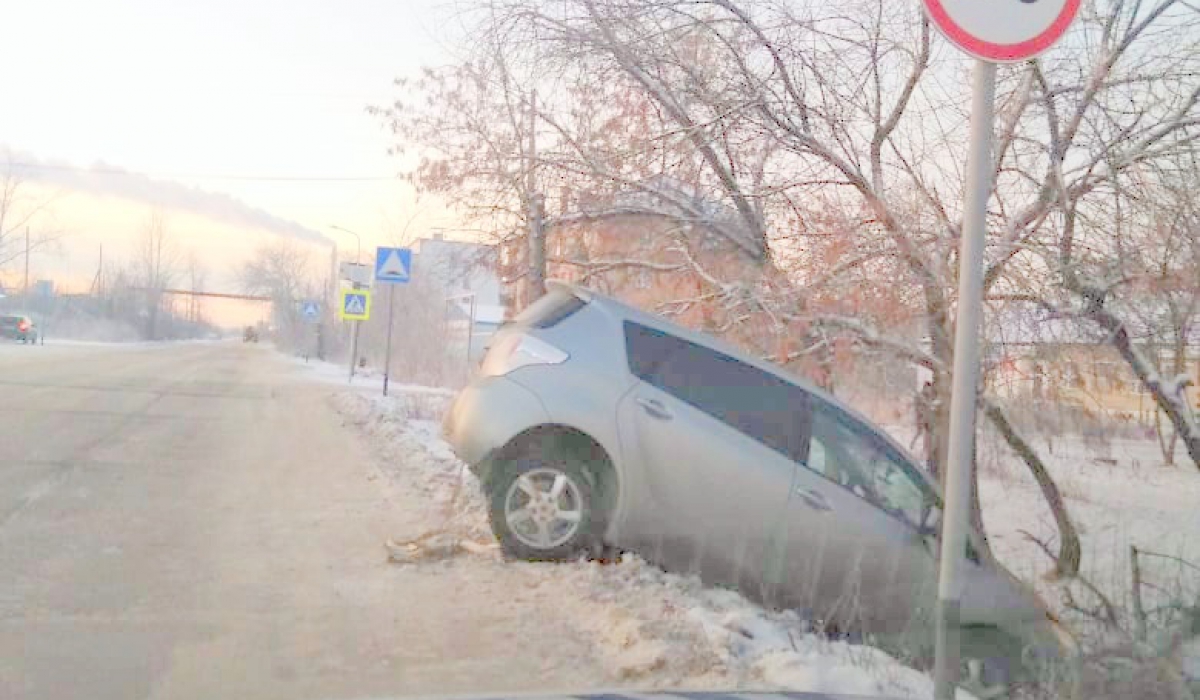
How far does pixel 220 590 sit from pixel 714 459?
10.0ft

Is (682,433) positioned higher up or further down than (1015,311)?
further down

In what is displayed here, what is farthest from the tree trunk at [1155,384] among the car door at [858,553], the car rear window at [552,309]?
the car rear window at [552,309]

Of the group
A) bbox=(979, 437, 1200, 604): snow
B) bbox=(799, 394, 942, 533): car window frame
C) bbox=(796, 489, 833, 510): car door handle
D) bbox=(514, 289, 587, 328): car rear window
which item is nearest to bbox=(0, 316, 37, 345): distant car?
bbox=(979, 437, 1200, 604): snow

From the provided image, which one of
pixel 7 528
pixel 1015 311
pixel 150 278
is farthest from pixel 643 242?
pixel 150 278

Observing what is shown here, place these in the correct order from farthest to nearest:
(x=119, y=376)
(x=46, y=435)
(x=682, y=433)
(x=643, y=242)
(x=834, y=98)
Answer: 1. (x=119, y=376)
2. (x=46, y=435)
3. (x=643, y=242)
4. (x=834, y=98)
5. (x=682, y=433)

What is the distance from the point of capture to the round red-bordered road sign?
400 cm

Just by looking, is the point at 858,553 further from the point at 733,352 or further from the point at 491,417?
the point at 491,417

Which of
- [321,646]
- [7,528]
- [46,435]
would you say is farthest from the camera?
[46,435]

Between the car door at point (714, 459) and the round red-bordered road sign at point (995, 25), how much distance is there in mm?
3320

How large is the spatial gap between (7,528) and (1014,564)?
30.6 ft

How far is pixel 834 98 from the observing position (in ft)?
29.7

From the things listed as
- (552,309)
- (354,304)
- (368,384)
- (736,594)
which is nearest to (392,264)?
(354,304)

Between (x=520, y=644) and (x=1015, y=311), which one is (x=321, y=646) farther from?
(x=1015, y=311)

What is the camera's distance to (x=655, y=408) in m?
6.96
